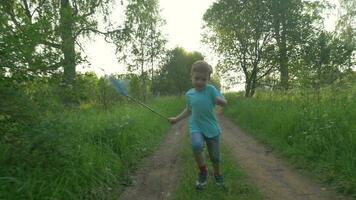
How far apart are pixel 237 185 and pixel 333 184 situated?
155cm

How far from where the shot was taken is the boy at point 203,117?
648 cm

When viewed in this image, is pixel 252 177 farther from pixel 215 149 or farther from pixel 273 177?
pixel 215 149

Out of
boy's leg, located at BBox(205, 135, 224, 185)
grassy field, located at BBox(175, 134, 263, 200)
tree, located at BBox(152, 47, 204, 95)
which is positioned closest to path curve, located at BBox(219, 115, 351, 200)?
grassy field, located at BBox(175, 134, 263, 200)

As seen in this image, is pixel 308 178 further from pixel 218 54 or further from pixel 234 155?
pixel 218 54

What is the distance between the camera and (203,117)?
661 cm

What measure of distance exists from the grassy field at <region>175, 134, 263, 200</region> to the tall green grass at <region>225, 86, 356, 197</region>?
137 centimetres

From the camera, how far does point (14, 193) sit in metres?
4.97

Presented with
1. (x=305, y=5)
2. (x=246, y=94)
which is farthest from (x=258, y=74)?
(x=305, y=5)

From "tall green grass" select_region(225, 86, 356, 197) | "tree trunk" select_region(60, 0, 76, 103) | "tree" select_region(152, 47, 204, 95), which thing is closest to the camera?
"tree trunk" select_region(60, 0, 76, 103)

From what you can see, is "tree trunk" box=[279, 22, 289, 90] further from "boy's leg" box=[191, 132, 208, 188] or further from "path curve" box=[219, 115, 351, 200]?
"boy's leg" box=[191, 132, 208, 188]

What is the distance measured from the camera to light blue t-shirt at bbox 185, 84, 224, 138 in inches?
259

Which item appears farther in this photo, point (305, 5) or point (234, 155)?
point (305, 5)

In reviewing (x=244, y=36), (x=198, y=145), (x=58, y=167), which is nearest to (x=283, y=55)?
(x=244, y=36)

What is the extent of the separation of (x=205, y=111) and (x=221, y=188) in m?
1.27
